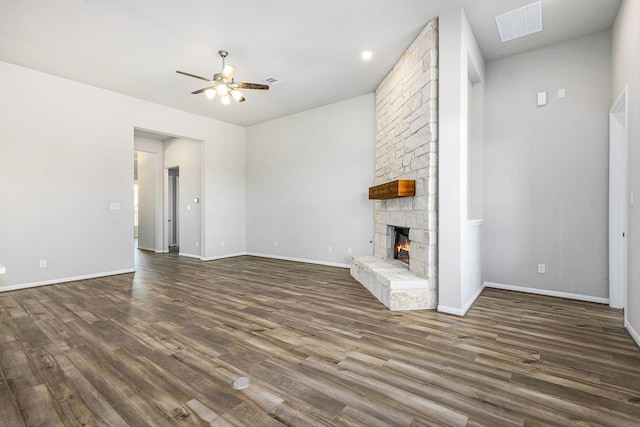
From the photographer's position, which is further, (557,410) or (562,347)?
(562,347)

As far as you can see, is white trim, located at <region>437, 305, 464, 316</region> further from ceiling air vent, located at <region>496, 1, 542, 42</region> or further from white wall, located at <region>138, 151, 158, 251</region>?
white wall, located at <region>138, 151, 158, 251</region>

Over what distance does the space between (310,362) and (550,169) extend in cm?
396

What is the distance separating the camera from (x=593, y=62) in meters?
3.75

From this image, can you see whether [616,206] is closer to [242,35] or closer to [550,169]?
[550,169]

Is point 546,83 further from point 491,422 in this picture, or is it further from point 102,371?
point 102,371

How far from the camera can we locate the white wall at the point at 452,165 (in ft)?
10.7

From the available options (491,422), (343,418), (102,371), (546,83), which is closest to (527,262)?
(546,83)

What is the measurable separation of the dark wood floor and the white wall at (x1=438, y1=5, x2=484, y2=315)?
1.17 feet

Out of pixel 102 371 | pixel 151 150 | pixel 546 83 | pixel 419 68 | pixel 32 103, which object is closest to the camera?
pixel 102 371

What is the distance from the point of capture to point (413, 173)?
3844 millimetres

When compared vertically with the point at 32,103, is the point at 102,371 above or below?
below

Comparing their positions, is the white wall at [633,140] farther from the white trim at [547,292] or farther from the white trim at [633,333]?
the white trim at [547,292]

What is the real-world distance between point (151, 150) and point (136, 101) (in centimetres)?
275

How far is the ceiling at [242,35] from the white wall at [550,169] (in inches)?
13.7
